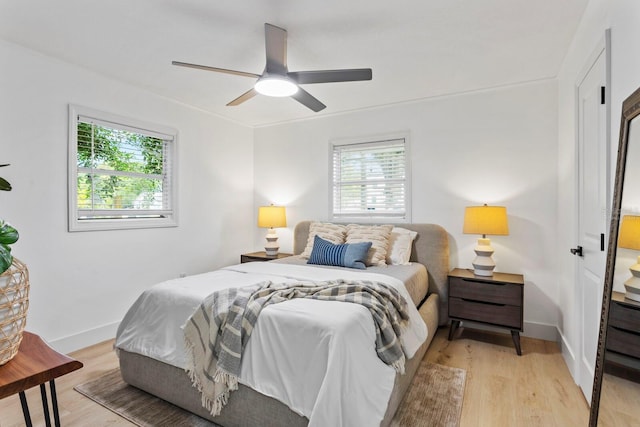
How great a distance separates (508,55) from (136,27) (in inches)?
116

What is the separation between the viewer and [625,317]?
1.24m

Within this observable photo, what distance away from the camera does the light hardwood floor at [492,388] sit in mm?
1970

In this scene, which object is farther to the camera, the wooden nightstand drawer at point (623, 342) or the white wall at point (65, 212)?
the white wall at point (65, 212)

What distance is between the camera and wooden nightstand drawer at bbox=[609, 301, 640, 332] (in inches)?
46.1

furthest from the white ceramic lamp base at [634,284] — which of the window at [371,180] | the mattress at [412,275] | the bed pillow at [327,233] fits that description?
the window at [371,180]

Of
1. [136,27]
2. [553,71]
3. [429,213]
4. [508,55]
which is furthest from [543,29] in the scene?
[136,27]

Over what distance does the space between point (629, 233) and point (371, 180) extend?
295 centimetres

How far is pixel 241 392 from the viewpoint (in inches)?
68.6

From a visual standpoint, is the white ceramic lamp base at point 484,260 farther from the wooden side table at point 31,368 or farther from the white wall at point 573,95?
the wooden side table at point 31,368

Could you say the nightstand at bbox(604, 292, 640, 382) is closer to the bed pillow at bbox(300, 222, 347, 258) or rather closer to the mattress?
the mattress

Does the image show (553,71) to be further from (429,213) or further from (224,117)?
(224,117)

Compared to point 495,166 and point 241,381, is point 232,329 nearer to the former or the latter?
point 241,381

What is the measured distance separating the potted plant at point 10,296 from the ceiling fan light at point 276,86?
70.1 inches

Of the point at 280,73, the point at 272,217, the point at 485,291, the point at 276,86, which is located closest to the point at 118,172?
the point at 272,217
